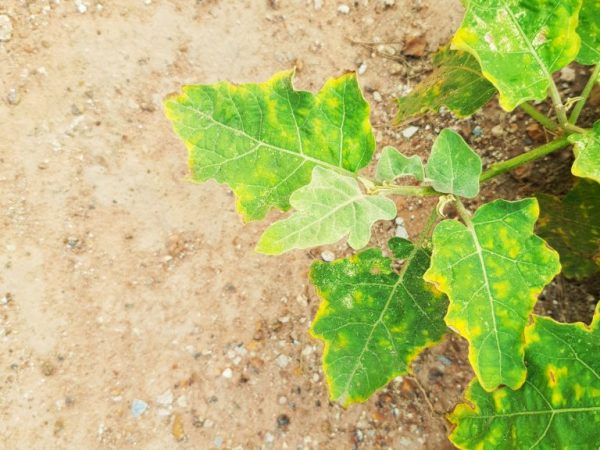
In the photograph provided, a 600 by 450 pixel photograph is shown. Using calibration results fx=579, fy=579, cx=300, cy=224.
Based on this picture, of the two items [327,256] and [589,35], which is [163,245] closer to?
[327,256]

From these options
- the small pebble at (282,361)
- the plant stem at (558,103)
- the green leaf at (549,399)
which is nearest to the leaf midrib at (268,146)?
the plant stem at (558,103)

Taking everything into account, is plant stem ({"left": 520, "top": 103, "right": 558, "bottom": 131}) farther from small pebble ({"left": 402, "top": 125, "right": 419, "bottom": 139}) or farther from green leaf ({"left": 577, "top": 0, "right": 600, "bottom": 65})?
small pebble ({"left": 402, "top": 125, "right": 419, "bottom": 139})

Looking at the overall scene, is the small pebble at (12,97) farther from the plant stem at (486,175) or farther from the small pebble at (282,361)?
the plant stem at (486,175)

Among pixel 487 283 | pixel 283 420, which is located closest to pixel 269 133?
pixel 487 283

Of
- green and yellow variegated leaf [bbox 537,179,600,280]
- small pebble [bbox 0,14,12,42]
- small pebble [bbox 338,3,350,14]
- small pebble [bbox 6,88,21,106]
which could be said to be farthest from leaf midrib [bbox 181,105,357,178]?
small pebble [bbox 0,14,12,42]

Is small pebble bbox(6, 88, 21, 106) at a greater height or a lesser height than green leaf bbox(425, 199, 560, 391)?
greater

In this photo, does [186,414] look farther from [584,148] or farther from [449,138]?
[584,148]
